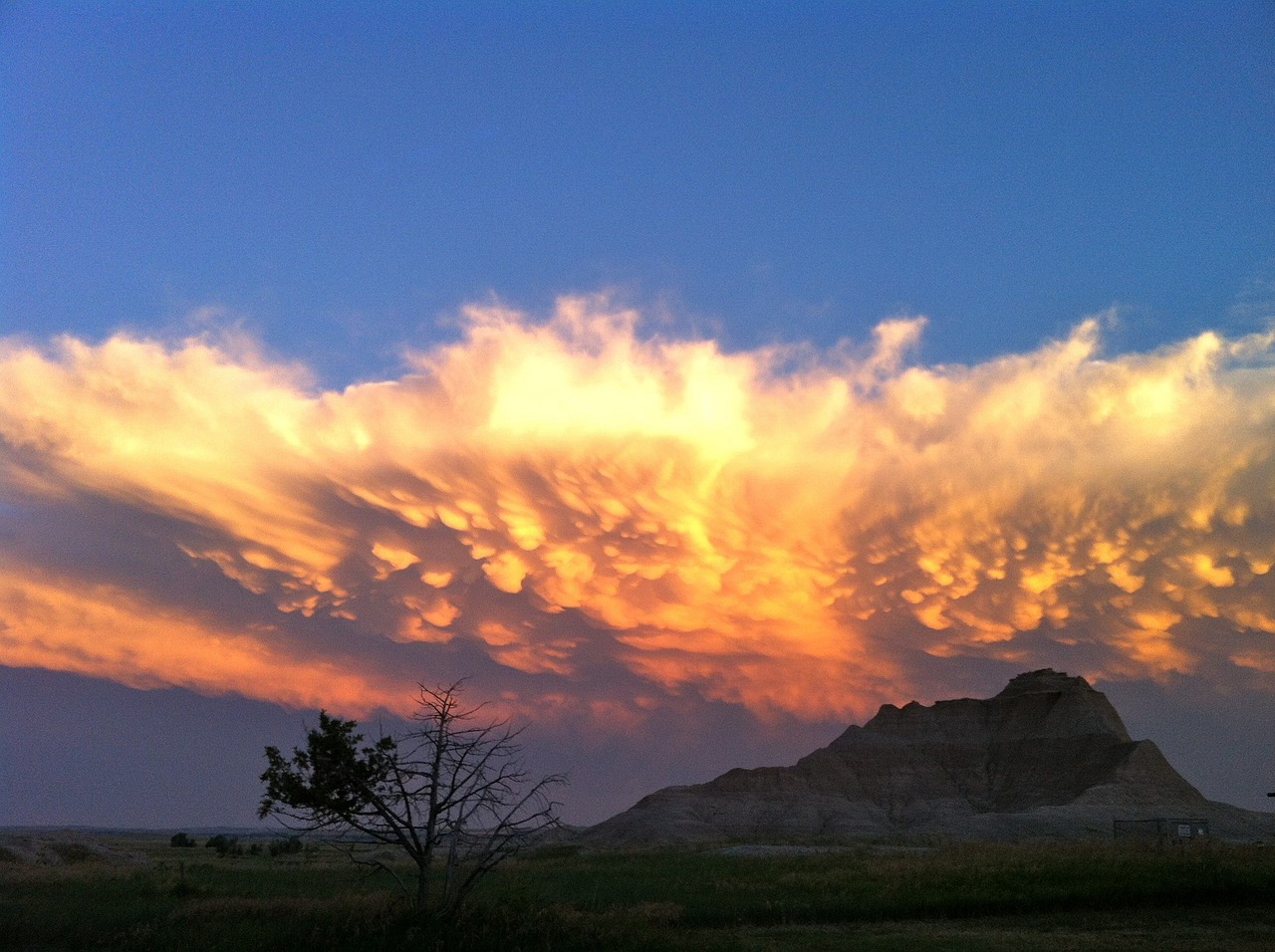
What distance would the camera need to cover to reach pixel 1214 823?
116875 mm

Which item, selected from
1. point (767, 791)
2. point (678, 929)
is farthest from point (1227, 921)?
point (767, 791)

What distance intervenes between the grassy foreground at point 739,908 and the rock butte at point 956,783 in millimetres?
78034

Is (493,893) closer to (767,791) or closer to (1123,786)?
(1123,786)

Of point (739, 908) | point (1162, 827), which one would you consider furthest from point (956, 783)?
point (739, 908)

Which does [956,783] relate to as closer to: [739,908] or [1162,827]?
[1162,827]

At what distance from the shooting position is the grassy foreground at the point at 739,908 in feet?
86.9

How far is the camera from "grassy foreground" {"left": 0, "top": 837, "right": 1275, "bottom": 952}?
26500mm

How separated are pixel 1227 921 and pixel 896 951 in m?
12.7

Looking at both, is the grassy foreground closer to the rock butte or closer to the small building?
the small building

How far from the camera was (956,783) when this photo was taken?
161000 mm

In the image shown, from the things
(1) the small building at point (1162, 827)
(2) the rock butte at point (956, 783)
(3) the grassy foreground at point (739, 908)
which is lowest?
(3) the grassy foreground at point (739, 908)

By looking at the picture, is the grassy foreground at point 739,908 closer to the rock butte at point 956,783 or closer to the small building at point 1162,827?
the small building at point 1162,827

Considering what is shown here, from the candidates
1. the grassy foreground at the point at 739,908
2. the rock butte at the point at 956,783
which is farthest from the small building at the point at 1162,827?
the grassy foreground at the point at 739,908

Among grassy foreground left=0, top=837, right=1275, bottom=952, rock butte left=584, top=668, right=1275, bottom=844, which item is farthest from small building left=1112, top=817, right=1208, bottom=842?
grassy foreground left=0, top=837, right=1275, bottom=952
